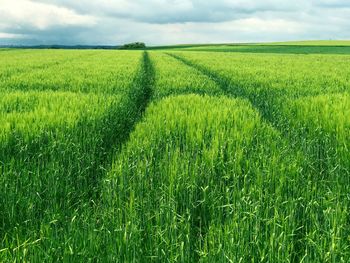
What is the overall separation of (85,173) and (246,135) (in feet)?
7.51

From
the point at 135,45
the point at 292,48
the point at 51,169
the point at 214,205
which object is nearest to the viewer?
the point at 214,205

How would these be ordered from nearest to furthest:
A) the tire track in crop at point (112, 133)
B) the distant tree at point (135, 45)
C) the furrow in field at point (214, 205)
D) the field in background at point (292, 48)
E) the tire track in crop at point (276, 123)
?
the furrow in field at point (214, 205) < the tire track in crop at point (276, 123) < the tire track in crop at point (112, 133) < the field in background at point (292, 48) < the distant tree at point (135, 45)

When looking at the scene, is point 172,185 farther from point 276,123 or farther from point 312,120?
point 276,123

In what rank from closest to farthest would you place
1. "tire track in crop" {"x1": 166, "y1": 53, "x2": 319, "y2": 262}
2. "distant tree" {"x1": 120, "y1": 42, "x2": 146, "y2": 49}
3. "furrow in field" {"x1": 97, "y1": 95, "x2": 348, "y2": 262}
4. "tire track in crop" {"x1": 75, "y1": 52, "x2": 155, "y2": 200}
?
"furrow in field" {"x1": 97, "y1": 95, "x2": 348, "y2": 262} → "tire track in crop" {"x1": 166, "y1": 53, "x2": 319, "y2": 262} → "tire track in crop" {"x1": 75, "y1": 52, "x2": 155, "y2": 200} → "distant tree" {"x1": 120, "y1": 42, "x2": 146, "y2": 49}

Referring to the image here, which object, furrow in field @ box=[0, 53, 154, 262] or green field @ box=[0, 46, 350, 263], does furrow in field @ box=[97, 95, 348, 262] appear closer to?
green field @ box=[0, 46, 350, 263]

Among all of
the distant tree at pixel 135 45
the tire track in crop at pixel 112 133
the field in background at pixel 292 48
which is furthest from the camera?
the distant tree at pixel 135 45

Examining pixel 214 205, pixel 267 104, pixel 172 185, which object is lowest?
pixel 267 104

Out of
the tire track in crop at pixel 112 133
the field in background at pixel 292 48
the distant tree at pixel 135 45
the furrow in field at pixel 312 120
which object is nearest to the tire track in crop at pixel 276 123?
the furrow in field at pixel 312 120

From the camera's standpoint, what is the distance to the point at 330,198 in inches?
142

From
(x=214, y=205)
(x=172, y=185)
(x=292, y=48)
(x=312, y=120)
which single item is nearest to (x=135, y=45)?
(x=292, y=48)

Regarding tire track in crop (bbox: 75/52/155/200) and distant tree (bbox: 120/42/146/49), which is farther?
distant tree (bbox: 120/42/146/49)

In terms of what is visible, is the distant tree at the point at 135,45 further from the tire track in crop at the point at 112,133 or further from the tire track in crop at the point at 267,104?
the tire track in crop at the point at 112,133

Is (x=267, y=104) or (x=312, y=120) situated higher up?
(x=312, y=120)

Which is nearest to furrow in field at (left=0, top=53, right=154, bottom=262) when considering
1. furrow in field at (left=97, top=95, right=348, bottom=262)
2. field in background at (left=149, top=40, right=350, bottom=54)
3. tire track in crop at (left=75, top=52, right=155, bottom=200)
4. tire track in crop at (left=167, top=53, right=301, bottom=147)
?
tire track in crop at (left=75, top=52, right=155, bottom=200)
